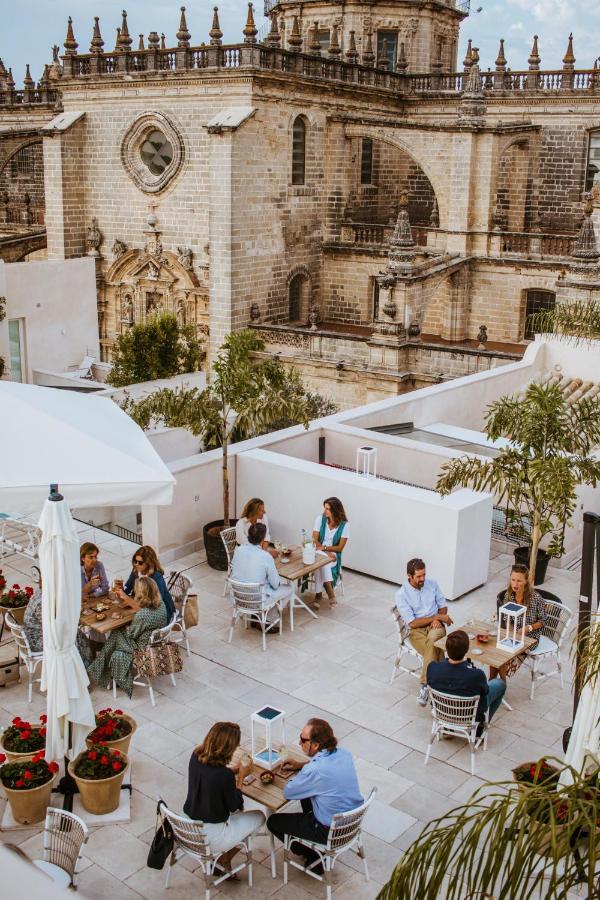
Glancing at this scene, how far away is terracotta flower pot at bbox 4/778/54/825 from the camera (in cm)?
682

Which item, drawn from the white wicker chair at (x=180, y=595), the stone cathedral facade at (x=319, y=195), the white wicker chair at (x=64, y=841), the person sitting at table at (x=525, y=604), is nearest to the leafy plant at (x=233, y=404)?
the white wicker chair at (x=180, y=595)

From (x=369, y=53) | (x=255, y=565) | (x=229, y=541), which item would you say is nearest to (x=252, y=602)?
(x=255, y=565)

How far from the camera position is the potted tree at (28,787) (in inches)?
269

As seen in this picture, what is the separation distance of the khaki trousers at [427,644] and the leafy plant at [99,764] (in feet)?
9.22

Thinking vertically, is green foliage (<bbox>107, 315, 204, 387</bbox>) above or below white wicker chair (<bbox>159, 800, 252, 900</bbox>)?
above

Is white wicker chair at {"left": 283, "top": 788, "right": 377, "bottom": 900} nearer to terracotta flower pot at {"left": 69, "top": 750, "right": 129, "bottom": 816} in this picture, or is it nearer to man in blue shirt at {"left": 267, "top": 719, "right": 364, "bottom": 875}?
man in blue shirt at {"left": 267, "top": 719, "right": 364, "bottom": 875}

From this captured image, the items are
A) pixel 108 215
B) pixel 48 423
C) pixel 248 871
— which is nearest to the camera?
pixel 248 871

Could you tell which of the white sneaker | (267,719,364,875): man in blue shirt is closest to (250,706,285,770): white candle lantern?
(267,719,364,875): man in blue shirt

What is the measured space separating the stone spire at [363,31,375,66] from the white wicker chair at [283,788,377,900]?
28.5 m

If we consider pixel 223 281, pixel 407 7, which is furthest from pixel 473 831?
pixel 407 7

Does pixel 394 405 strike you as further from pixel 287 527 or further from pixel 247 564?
pixel 247 564

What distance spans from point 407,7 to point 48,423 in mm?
28554

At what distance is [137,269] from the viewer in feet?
92.8

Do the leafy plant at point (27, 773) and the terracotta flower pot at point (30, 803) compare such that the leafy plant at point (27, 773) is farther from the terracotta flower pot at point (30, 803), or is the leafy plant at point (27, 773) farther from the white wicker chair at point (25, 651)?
the white wicker chair at point (25, 651)
